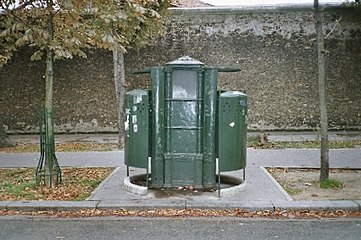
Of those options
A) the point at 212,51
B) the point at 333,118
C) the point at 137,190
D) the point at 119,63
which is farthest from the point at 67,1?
the point at 333,118

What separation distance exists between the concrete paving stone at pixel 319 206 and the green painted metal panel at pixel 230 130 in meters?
1.02

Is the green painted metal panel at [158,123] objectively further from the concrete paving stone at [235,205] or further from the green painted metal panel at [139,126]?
the concrete paving stone at [235,205]

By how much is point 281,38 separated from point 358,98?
3.51 m

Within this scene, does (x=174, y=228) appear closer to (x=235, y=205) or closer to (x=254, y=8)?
(x=235, y=205)

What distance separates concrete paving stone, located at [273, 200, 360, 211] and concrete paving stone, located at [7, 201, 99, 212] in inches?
102

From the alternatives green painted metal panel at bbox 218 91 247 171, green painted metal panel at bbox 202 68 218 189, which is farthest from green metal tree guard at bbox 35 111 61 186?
green painted metal panel at bbox 218 91 247 171

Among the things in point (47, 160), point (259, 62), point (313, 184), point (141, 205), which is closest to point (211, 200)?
point (141, 205)

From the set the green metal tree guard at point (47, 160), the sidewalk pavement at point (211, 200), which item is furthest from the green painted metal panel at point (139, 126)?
the green metal tree guard at point (47, 160)

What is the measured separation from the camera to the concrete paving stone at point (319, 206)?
6762mm

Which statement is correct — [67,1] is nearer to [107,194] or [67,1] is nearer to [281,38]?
[107,194]

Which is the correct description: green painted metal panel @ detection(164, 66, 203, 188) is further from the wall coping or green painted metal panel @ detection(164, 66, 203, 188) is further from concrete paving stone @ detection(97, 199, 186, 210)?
the wall coping

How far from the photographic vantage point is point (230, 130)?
7.57 meters

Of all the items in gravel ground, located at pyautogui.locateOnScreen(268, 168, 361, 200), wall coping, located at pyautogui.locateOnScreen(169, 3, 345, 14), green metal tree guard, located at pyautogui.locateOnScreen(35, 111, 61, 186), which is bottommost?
gravel ground, located at pyautogui.locateOnScreen(268, 168, 361, 200)

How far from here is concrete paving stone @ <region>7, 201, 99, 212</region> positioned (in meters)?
6.86
